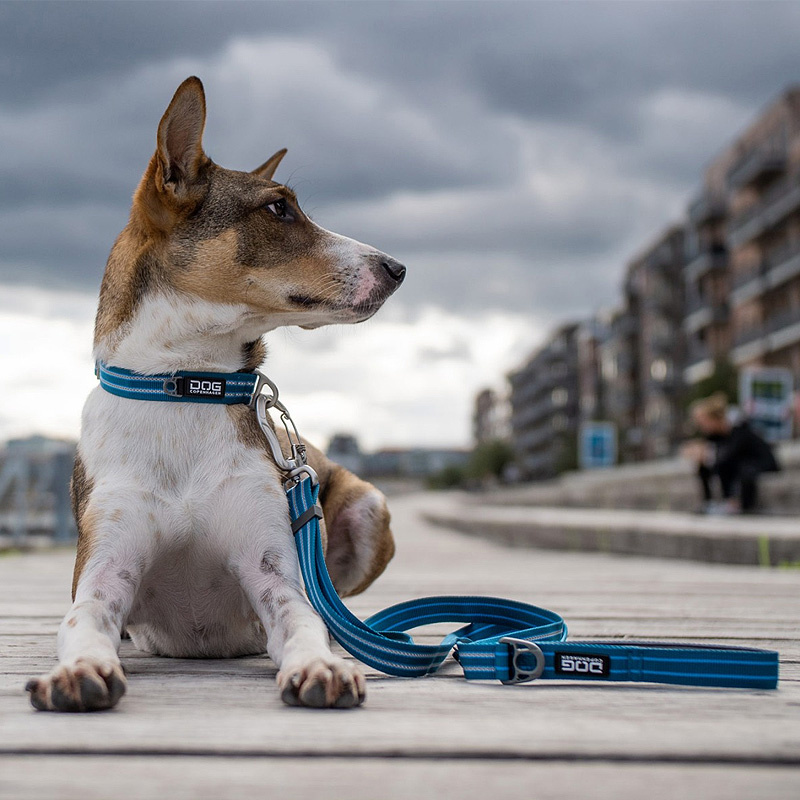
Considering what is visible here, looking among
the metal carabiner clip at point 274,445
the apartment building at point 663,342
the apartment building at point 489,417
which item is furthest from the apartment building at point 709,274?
the apartment building at point 489,417

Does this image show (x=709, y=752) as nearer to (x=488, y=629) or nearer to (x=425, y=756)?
(x=425, y=756)

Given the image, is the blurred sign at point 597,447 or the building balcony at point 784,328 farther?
the building balcony at point 784,328

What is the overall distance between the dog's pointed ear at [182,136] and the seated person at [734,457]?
10200 millimetres

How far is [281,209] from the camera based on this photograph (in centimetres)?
294

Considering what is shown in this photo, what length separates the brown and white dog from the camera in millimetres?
2586

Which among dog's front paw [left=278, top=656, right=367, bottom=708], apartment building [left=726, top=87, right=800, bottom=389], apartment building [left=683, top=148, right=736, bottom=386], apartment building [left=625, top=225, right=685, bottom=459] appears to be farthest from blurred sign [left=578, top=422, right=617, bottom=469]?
dog's front paw [left=278, top=656, right=367, bottom=708]

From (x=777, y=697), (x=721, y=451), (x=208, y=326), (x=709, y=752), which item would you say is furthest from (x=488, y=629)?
(x=721, y=451)

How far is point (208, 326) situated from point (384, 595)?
2257 millimetres

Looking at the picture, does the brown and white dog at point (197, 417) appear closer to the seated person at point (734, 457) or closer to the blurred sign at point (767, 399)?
the seated person at point (734, 457)

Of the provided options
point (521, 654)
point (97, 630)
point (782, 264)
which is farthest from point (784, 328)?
point (97, 630)

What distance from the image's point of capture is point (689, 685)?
89.4 inches

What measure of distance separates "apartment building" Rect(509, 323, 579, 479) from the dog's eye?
10388 cm

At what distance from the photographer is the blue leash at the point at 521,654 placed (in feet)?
Answer: 7.37

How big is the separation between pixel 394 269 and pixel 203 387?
2.40 feet
